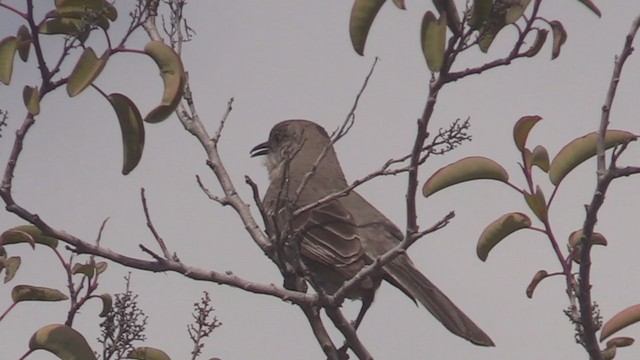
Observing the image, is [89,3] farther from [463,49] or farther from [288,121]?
[288,121]

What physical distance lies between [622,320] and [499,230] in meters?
0.68

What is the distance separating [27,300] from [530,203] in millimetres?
2292

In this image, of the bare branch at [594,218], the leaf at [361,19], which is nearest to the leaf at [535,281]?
the bare branch at [594,218]

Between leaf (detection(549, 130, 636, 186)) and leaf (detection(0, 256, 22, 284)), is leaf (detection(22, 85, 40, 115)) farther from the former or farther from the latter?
leaf (detection(549, 130, 636, 186))

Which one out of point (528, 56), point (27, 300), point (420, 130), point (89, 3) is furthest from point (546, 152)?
point (27, 300)

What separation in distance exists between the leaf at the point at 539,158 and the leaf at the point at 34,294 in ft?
7.30

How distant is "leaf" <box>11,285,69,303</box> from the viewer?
462cm

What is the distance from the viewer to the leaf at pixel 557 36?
446 cm

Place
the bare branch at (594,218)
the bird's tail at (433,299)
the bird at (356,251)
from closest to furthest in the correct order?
the bare branch at (594,218) → the bird's tail at (433,299) → the bird at (356,251)

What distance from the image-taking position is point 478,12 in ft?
12.7

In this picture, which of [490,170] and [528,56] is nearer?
[528,56]

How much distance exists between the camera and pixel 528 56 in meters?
4.24

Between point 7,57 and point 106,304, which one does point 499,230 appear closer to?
point 106,304

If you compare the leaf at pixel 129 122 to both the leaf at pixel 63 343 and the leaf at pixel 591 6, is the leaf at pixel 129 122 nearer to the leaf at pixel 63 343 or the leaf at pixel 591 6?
the leaf at pixel 63 343
